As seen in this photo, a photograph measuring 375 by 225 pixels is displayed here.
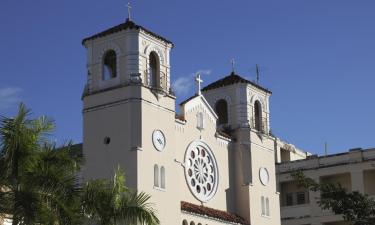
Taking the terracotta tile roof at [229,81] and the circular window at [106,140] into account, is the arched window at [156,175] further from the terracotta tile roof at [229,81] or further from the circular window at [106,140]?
the terracotta tile roof at [229,81]

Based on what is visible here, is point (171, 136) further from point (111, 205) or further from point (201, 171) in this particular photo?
point (111, 205)

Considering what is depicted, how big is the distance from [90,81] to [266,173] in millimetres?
A: 11884

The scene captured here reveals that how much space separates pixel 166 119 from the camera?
141 feet

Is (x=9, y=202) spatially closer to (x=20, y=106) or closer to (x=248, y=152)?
(x=20, y=106)

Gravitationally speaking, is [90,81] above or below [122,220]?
above

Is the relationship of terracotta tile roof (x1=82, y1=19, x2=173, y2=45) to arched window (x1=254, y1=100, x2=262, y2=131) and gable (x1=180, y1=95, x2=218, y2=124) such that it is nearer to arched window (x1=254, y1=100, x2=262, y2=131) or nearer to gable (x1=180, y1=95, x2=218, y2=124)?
gable (x1=180, y1=95, x2=218, y2=124)

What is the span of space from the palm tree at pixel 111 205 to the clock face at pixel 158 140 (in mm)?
10384

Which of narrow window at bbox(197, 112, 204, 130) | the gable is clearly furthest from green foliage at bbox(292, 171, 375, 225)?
narrow window at bbox(197, 112, 204, 130)

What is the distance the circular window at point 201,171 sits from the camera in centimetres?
4547

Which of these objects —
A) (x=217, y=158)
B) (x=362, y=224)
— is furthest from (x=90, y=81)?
(x=362, y=224)

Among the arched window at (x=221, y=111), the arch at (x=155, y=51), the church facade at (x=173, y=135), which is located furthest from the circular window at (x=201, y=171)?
the arch at (x=155, y=51)

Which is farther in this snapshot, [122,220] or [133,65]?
[133,65]

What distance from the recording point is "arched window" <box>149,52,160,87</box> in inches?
1710

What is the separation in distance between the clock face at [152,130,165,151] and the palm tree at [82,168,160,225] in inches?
409
